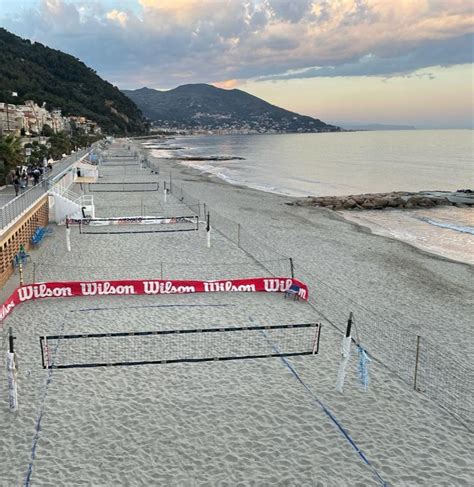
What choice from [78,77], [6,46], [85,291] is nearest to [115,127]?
[78,77]

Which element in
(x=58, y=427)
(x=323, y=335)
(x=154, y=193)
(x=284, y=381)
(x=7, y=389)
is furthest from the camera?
(x=154, y=193)

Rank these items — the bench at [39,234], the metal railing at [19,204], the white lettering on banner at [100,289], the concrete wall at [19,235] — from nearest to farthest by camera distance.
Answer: the white lettering on banner at [100,289] → the concrete wall at [19,235] → the metal railing at [19,204] → the bench at [39,234]

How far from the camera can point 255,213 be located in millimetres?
33844

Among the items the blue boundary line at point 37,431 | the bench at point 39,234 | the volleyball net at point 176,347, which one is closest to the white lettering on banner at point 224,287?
the volleyball net at point 176,347

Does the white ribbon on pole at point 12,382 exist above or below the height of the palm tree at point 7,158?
below

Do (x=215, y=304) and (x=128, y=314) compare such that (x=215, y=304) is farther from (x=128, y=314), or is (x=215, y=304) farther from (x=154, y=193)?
(x=154, y=193)

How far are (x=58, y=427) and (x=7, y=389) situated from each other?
191cm

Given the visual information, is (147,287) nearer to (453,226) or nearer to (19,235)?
(19,235)

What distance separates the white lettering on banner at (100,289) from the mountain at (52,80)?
11845cm

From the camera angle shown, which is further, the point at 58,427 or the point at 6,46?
the point at 6,46

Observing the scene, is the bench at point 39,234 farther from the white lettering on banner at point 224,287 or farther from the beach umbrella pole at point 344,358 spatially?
the beach umbrella pole at point 344,358

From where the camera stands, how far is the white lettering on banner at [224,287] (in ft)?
51.9

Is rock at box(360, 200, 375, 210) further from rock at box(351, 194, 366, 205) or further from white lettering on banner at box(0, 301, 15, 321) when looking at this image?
white lettering on banner at box(0, 301, 15, 321)

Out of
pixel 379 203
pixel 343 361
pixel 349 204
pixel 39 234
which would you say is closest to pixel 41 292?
pixel 39 234
